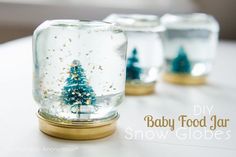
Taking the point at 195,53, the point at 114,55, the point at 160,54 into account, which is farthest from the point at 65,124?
the point at 195,53

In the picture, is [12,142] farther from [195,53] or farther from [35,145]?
[195,53]

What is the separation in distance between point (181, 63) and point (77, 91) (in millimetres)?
465

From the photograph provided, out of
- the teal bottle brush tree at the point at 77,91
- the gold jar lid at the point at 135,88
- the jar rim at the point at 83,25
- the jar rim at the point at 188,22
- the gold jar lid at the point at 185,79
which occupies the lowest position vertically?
the gold jar lid at the point at 185,79

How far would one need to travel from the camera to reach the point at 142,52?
38.3 inches

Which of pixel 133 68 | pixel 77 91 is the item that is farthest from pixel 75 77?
pixel 133 68

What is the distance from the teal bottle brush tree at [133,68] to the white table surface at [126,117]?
50mm

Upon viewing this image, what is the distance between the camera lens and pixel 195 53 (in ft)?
3.56

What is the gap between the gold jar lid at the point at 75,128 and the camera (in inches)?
26.3

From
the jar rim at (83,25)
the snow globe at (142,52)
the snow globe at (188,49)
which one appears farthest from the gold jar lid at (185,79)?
the jar rim at (83,25)

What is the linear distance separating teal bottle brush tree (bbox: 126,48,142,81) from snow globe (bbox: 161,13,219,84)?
15 centimetres

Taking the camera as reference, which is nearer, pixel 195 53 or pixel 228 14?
pixel 195 53

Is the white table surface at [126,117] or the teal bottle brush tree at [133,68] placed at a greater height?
the teal bottle brush tree at [133,68]

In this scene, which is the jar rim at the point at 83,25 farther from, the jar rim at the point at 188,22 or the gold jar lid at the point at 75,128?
the jar rim at the point at 188,22

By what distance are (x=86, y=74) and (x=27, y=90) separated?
302 millimetres
